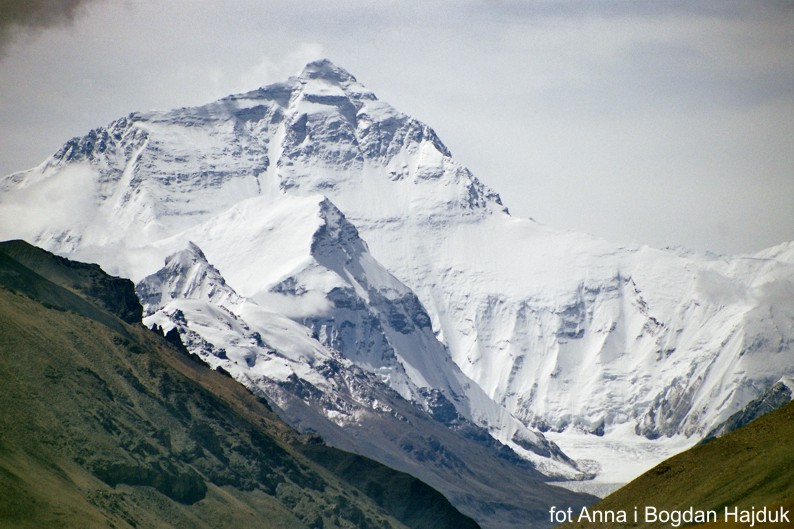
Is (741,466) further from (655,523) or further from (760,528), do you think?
(760,528)

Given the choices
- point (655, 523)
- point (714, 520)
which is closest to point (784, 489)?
point (714, 520)

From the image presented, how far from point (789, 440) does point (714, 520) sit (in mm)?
18732

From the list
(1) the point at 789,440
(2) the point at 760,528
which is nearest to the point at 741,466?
(1) the point at 789,440

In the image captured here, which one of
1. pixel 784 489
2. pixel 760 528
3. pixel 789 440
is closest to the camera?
pixel 760 528

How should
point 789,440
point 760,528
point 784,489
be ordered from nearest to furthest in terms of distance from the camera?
point 760,528, point 784,489, point 789,440

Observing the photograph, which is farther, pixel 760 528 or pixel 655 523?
pixel 655 523

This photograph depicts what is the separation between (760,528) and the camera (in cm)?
16650

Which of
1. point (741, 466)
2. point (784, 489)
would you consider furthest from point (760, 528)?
point (741, 466)

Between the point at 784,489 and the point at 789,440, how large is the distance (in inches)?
596

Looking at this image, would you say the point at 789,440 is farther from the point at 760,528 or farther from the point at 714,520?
the point at 760,528

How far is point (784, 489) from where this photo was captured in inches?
7219

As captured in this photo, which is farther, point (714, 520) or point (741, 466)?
point (741, 466)

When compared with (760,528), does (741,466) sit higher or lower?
higher

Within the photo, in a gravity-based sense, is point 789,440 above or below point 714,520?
above
